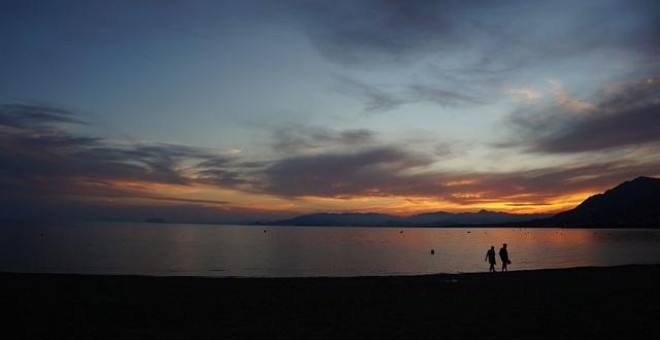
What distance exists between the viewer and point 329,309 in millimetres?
16531

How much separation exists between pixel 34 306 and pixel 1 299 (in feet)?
7.35

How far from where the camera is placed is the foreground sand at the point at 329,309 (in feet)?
41.7

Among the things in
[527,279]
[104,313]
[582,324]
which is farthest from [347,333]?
[527,279]

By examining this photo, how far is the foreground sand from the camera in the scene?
12.7m

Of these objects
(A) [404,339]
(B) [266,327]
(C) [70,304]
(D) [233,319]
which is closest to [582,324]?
(A) [404,339]

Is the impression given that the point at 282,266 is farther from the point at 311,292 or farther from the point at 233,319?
the point at 233,319

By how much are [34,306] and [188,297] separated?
507cm

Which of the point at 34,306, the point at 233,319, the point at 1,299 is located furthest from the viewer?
the point at 1,299

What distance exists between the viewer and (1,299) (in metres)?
17.7

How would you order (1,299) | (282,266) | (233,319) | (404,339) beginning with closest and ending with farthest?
(404,339) → (233,319) → (1,299) → (282,266)

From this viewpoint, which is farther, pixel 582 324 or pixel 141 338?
pixel 582 324

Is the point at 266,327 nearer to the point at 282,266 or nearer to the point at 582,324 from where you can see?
the point at 582,324

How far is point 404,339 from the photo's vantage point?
38.7ft

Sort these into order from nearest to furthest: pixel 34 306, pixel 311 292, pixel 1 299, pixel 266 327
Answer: pixel 266 327, pixel 34 306, pixel 1 299, pixel 311 292
